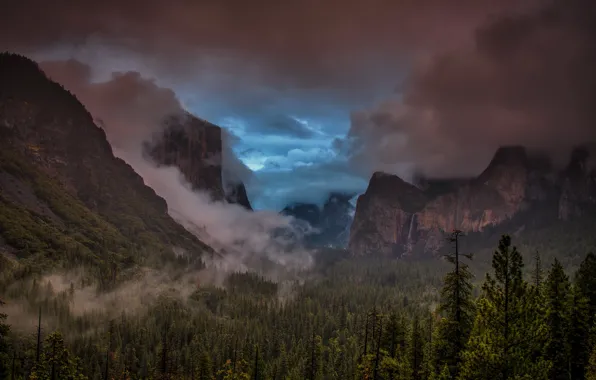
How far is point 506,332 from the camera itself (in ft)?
114

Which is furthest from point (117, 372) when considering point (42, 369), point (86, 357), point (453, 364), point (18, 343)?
point (453, 364)

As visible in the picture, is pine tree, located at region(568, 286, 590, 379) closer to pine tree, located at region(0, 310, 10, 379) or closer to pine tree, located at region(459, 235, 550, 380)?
pine tree, located at region(459, 235, 550, 380)

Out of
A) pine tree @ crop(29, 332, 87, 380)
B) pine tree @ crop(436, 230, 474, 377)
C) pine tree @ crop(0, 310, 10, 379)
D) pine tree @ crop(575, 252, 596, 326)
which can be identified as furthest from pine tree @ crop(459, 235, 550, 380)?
pine tree @ crop(29, 332, 87, 380)

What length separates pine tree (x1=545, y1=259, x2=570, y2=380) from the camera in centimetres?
4819

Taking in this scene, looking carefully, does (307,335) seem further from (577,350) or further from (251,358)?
(577,350)

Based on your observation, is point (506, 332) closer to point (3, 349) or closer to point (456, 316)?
point (456, 316)

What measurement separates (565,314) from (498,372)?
2114 cm

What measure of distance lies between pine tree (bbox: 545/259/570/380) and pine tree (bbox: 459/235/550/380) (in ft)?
47.4

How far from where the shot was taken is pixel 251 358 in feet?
499

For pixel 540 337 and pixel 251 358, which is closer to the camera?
pixel 540 337

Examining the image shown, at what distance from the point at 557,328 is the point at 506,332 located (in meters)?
19.2

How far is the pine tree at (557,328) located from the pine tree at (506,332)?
569 inches

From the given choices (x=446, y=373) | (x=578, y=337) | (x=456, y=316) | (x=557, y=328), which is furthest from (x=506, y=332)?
(x=578, y=337)

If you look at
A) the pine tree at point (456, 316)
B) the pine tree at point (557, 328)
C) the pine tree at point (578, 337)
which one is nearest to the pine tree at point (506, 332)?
the pine tree at point (456, 316)
